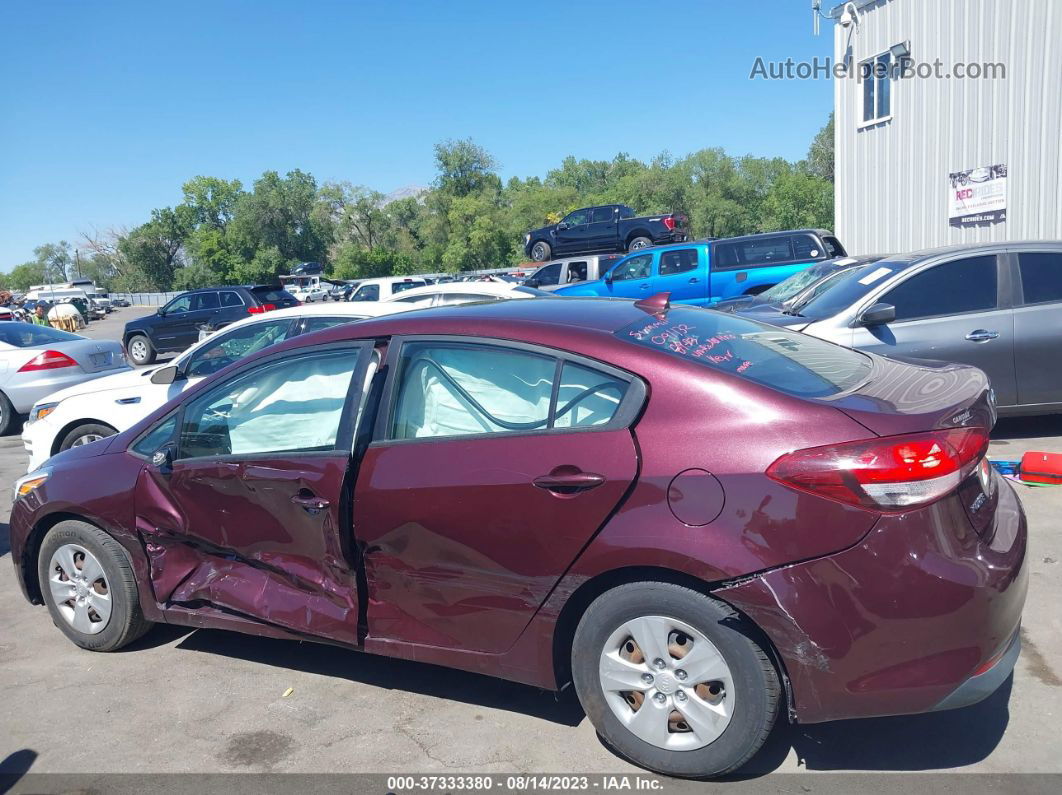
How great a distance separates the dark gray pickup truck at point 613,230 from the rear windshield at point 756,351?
21.7m

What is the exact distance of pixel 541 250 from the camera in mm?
27594

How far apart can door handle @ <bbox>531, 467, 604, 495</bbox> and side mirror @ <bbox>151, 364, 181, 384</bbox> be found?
5.07m

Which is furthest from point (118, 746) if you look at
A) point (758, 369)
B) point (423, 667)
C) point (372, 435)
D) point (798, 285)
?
point (798, 285)

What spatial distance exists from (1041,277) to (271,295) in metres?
19.9

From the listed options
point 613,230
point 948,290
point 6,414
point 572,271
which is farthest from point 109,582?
point 613,230

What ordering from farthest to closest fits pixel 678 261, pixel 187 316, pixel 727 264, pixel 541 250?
pixel 541 250, pixel 187 316, pixel 678 261, pixel 727 264

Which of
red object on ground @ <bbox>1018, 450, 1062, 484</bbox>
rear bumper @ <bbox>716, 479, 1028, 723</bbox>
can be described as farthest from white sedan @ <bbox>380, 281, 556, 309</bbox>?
rear bumper @ <bbox>716, 479, 1028, 723</bbox>

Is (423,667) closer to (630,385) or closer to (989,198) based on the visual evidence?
(630,385)

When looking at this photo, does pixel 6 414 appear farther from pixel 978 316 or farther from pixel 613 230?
pixel 613 230

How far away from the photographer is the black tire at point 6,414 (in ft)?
38.9

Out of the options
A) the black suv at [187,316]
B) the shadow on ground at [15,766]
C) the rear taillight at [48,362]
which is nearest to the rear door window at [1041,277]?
the shadow on ground at [15,766]

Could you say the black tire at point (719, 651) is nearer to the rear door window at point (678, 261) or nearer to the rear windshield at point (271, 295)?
the rear door window at point (678, 261)

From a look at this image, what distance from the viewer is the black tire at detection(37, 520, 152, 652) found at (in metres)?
4.32

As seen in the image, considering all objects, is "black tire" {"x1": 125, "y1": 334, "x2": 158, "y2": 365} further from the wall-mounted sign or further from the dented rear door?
the dented rear door
